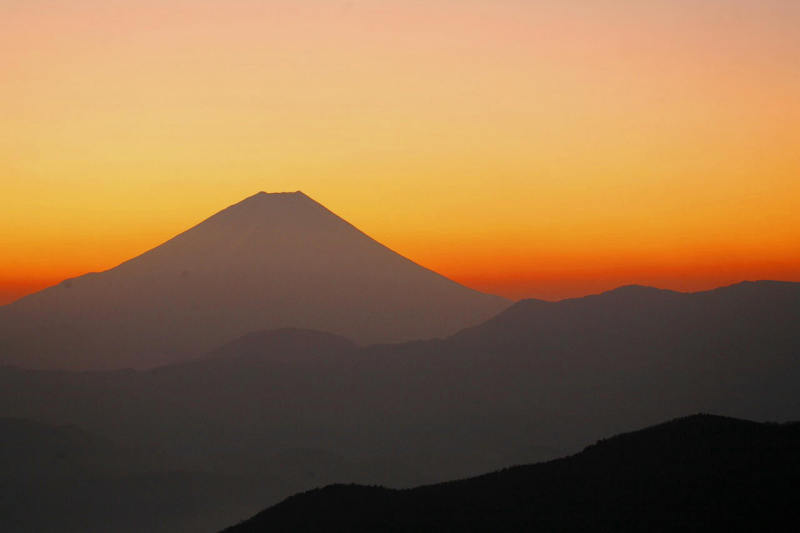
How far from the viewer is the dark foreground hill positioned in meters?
33.0

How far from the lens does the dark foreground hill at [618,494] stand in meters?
33.0

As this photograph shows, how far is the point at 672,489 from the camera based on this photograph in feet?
115

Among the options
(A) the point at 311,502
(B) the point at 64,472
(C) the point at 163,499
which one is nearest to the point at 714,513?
(A) the point at 311,502

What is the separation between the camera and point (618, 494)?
3569cm

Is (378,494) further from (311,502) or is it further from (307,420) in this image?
(307,420)

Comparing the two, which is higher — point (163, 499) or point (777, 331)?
point (777, 331)

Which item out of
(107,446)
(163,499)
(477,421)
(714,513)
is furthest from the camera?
(477,421)

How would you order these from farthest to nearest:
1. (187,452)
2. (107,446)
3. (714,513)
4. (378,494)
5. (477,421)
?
(477,421)
(187,452)
(107,446)
(378,494)
(714,513)

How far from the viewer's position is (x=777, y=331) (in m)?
196

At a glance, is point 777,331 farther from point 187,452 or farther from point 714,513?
point 714,513

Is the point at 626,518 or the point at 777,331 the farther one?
the point at 777,331

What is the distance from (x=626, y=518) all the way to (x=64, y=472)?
12721cm

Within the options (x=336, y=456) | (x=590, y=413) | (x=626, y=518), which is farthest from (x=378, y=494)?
(x=590, y=413)

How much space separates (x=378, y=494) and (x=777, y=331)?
176324mm
